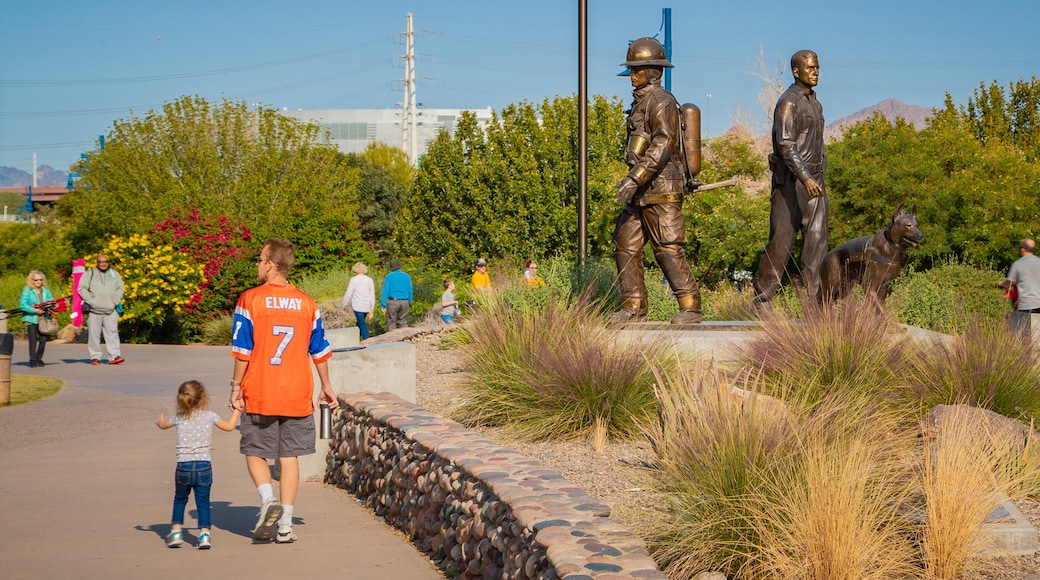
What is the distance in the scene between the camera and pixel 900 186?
22453 millimetres

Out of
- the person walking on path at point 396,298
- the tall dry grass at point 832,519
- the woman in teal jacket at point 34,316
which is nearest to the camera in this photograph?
the tall dry grass at point 832,519

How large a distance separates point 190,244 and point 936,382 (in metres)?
20.9

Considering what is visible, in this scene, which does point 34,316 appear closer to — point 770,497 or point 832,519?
point 770,497

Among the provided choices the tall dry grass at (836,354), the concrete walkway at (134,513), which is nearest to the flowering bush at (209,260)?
the concrete walkway at (134,513)

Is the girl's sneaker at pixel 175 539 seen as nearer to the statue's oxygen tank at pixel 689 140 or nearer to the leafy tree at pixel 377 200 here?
the statue's oxygen tank at pixel 689 140

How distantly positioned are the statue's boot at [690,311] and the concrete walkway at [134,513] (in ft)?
13.5

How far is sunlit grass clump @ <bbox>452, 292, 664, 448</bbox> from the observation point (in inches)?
325

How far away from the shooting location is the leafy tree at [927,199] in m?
22.4

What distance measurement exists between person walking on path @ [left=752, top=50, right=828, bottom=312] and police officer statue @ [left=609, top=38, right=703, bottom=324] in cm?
103

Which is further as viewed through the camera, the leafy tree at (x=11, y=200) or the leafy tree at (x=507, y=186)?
the leafy tree at (x=11, y=200)

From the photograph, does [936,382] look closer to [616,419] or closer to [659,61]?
[616,419]

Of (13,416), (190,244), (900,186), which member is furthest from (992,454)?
(190,244)

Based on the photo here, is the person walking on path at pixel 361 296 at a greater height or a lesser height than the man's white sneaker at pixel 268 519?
greater

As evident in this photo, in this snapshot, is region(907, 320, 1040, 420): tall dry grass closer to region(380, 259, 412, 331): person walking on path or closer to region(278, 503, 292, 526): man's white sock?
region(278, 503, 292, 526): man's white sock
